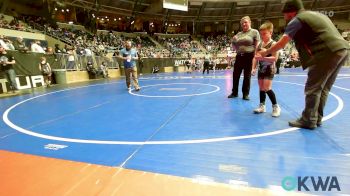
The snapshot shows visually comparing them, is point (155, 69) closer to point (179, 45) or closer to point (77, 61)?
point (77, 61)

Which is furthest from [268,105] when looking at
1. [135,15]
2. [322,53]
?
[135,15]

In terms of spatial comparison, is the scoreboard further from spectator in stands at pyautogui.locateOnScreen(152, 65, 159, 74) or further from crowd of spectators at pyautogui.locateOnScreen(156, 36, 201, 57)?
crowd of spectators at pyautogui.locateOnScreen(156, 36, 201, 57)

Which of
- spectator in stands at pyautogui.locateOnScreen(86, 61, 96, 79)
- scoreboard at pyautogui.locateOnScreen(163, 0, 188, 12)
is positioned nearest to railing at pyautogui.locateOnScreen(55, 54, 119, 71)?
spectator in stands at pyautogui.locateOnScreen(86, 61, 96, 79)

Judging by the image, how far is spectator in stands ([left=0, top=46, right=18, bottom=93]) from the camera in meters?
8.85

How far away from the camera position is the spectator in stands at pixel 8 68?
8.85 meters

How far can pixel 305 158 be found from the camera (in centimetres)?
243

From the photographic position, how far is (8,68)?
905 centimetres

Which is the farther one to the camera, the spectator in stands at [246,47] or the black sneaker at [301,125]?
the spectator in stands at [246,47]

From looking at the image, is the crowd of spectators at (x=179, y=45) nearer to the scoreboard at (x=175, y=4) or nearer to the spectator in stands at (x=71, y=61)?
the scoreboard at (x=175, y=4)

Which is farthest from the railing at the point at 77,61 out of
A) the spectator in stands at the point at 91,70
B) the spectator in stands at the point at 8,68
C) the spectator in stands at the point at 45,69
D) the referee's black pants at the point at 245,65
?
the referee's black pants at the point at 245,65

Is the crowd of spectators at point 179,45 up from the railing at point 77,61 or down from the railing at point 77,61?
up

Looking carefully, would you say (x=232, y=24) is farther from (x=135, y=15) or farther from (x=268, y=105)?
(x=268, y=105)

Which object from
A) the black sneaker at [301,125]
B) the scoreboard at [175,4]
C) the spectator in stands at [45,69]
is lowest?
the black sneaker at [301,125]

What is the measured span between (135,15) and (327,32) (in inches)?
1362
